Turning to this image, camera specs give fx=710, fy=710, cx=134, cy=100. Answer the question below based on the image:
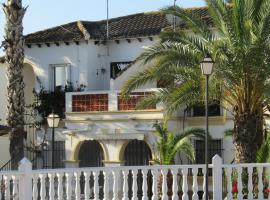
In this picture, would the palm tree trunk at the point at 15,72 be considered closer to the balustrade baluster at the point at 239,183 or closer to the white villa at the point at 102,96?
the white villa at the point at 102,96

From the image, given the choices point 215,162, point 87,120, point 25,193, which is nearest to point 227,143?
point 87,120

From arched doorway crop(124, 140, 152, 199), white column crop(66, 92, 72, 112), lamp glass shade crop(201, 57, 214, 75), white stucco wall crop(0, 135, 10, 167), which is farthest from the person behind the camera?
white stucco wall crop(0, 135, 10, 167)

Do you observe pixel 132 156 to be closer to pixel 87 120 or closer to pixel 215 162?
pixel 87 120

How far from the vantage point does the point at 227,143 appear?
2805 cm

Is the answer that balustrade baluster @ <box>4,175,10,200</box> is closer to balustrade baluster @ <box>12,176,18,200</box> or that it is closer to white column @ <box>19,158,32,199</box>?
balustrade baluster @ <box>12,176,18,200</box>

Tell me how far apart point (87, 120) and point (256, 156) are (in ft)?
34.6

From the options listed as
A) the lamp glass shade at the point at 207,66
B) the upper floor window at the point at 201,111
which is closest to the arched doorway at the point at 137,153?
the upper floor window at the point at 201,111

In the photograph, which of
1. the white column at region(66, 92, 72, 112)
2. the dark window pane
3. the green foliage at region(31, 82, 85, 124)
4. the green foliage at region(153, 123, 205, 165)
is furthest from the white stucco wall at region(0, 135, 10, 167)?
the green foliage at region(153, 123, 205, 165)

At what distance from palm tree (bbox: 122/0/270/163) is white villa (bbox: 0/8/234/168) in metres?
6.71

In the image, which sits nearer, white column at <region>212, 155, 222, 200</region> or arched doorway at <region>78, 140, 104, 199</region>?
white column at <region>212, 155, 222, 200</region>

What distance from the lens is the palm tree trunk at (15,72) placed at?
2823 centimetres

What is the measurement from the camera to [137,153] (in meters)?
29.0

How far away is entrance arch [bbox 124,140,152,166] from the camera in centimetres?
2861

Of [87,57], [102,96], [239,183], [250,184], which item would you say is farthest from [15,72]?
[250,184]
